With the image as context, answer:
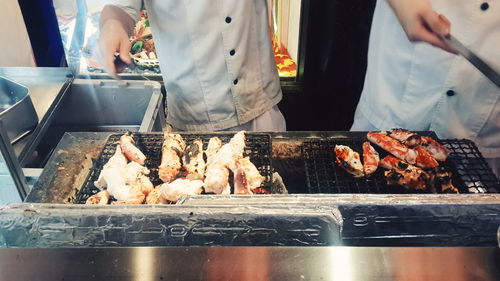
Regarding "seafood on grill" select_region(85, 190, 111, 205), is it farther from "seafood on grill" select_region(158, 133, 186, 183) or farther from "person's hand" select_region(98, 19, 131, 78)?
"person's hand" select_region(98, 19, 131, 78)

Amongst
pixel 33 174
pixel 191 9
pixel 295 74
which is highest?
pixel 191 9

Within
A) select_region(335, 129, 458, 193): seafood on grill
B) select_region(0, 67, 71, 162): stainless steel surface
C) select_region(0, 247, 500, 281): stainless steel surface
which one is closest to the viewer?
select_region(0, 247, 500, 281): stainless steel surface

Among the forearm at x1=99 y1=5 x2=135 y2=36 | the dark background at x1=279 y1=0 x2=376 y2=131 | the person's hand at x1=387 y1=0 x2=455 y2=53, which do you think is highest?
the person's hand at x1=387 y1=0 x2=455 y2=53

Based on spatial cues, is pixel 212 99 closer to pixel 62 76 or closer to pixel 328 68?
pixel 62 76

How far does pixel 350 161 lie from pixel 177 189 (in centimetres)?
86

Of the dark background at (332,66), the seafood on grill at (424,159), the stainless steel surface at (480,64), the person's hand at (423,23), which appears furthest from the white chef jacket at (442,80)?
the dark background at (332,66)

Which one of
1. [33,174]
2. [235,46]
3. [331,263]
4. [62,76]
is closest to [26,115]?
[33,174]

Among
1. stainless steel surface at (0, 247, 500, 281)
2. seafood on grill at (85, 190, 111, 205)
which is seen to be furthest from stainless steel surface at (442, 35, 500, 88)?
seafood on grill at (85, 190, 111, 205)

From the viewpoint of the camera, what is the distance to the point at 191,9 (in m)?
2.49

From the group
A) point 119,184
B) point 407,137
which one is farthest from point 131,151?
point 407,137

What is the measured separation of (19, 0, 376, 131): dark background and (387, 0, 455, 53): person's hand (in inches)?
74.9

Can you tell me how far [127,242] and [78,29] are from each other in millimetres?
2501

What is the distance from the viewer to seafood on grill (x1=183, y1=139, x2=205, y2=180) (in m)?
1.97

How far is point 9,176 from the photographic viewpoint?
6.83ft
